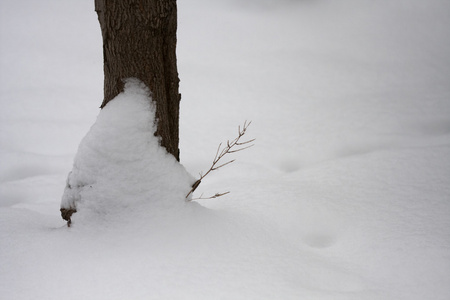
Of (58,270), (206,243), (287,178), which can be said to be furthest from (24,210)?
(287,178)

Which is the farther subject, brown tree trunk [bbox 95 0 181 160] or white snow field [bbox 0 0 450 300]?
brown tree trunk [bbox 95 0 181 160]

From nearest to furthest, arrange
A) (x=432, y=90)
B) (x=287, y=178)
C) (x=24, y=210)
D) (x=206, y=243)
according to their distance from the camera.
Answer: (x=206, y=243)
(x=24, y=210)
(x=287, y=178)
(x=432, y=90)

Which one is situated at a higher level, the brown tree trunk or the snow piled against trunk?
the brown tree trunk

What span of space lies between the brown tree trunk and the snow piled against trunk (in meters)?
0.05

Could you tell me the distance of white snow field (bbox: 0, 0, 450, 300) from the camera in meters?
1.59

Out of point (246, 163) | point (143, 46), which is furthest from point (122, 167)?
point (246, 163)

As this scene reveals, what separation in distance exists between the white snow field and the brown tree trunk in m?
0.09

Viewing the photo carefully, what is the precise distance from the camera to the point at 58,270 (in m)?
1.56

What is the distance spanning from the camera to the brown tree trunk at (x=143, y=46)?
1735mm

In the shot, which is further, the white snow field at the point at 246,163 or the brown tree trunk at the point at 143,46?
the brown tree trunk at the point at 143,46

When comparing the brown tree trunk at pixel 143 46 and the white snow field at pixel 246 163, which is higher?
the brown tree trunk at pixel 143 46

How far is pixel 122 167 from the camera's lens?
70.5 inches

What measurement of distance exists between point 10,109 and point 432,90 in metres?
4.23

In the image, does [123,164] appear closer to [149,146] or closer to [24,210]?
[149,146]
